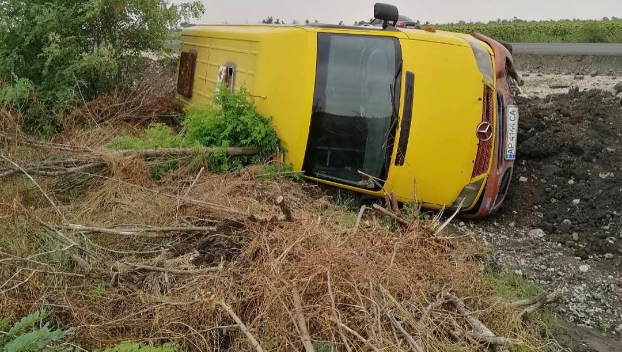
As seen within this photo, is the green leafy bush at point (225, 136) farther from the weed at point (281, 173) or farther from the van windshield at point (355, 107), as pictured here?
the van windshield at point (355, 107)

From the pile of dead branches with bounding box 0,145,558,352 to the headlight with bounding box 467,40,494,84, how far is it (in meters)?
1.80

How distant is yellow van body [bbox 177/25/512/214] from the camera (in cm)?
544

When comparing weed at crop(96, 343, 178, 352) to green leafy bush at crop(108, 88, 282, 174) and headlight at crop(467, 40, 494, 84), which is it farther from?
headlight at crop(467, 40, 494, 84)

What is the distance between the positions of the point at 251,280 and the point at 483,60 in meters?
3.34

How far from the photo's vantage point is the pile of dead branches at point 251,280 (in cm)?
357

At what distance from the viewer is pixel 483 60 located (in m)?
5.84

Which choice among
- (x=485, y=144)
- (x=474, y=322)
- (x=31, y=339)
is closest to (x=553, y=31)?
(x=485, y=144)

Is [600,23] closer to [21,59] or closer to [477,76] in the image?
[477,76]

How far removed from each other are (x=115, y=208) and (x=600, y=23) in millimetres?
19265

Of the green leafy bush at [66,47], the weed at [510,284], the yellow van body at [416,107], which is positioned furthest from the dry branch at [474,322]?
the green leafy bush at [66,47]

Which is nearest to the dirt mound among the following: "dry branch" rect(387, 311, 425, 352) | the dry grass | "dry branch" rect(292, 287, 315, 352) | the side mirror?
the dry grass

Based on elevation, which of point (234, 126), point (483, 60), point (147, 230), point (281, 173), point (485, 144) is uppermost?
point (483, 60)

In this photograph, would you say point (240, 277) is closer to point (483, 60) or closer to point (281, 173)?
point (281, 173)

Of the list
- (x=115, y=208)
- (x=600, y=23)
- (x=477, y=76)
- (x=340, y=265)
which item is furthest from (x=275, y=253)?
(x=600, y=23)
